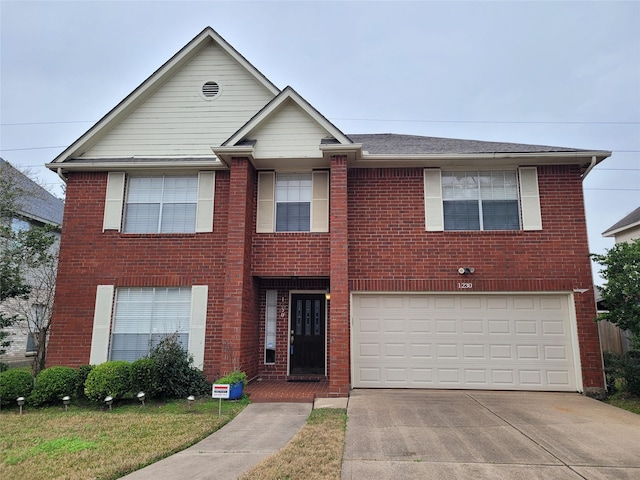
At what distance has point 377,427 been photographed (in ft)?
20.3

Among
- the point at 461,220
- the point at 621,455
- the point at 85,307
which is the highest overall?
the point at 461,220

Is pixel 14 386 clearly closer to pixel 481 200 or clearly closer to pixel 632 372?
pixel 481 200

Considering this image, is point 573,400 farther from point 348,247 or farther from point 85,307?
point 85,307

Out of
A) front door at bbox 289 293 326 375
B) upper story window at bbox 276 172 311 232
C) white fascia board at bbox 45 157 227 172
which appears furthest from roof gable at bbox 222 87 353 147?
front door at bbox 289 293 326 375

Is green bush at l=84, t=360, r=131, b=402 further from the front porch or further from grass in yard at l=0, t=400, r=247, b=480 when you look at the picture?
the front porch

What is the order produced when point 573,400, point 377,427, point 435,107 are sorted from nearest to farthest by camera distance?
point 377,427 < point 573,400 < point 435,107

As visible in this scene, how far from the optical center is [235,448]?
213 inches

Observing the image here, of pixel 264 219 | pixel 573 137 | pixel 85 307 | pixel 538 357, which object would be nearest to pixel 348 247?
pixel 264 219

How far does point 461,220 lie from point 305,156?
4.15 m

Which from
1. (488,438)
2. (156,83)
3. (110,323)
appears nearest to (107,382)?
(110,323)

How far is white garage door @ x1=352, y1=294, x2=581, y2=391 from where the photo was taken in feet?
29.9

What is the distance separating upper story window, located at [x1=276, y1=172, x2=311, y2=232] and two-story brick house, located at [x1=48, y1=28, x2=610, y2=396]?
4cm

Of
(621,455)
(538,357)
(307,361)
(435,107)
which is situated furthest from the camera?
(435,107)

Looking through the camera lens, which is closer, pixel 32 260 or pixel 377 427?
pixel 377 427
